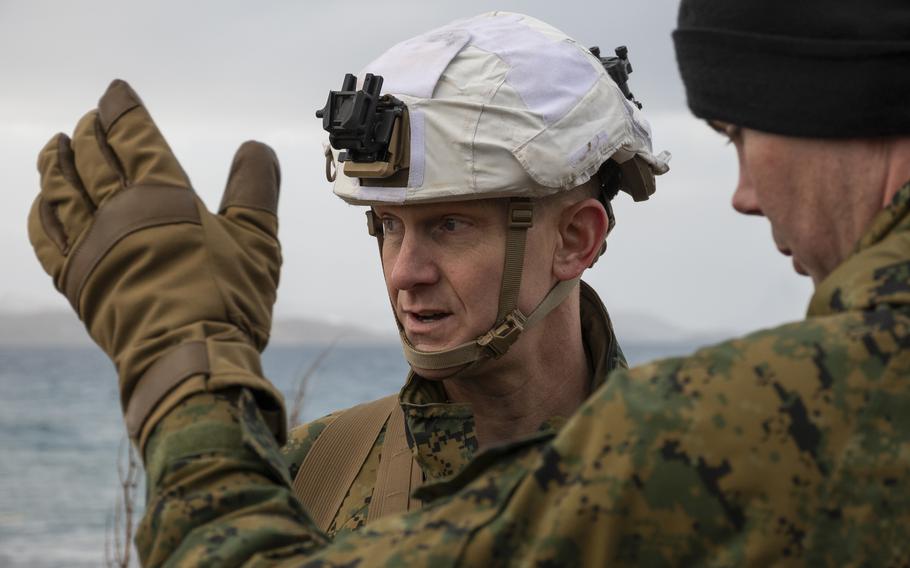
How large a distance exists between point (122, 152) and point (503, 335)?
1.63 m

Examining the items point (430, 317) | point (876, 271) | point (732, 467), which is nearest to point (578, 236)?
point (430, 317)

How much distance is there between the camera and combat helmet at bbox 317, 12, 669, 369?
3.61 m

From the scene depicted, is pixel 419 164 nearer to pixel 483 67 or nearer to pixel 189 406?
pixel 483 67

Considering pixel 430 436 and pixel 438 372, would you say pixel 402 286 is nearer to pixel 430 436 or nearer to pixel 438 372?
pixel 438 372

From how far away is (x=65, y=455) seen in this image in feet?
101

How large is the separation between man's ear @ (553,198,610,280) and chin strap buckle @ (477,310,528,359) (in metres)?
0.22

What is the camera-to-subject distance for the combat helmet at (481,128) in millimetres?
3605

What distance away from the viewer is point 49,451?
31.4m

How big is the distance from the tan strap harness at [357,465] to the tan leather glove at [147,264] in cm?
142

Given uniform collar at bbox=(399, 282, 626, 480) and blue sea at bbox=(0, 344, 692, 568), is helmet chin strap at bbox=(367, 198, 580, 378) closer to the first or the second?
uniform collar at bbox=(399, 282, 626, 480)

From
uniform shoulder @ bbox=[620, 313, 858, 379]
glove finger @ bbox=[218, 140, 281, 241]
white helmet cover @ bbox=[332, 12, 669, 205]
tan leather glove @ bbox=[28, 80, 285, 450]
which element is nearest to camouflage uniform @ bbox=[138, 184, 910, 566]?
uniform shoulder @ bbox=[620, 313, 858, 379]

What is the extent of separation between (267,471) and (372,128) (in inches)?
60.9

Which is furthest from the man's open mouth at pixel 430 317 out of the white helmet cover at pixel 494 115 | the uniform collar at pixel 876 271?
the uniform collar at pixel 876 271

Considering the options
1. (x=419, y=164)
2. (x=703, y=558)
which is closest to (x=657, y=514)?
(x=703, y=558)
